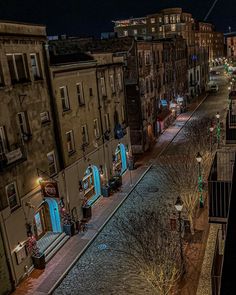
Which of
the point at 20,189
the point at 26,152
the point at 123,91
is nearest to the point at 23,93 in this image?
the point at 26,152

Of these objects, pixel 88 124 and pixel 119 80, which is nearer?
pixel 88 124

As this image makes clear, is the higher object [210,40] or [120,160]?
[210,40]

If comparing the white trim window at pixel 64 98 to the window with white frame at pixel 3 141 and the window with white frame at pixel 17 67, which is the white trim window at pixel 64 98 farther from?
the window with white frame at pixel 3 141

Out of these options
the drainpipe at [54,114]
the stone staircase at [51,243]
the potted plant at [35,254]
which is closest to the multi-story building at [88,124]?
the drainpipe at [54,114]

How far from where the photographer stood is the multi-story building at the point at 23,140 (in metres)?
19.1

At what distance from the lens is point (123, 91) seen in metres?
36.3

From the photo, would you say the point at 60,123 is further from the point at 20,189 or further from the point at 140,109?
the point at 140,109

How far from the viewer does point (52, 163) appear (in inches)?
934

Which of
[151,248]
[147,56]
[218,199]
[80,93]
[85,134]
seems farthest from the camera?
[147,56]

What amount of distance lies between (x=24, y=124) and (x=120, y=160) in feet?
52.9

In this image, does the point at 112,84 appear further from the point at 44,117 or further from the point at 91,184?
the point at 44,117

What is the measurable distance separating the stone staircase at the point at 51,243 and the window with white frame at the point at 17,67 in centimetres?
1025

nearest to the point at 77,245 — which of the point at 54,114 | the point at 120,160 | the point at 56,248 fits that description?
the point at 56,248

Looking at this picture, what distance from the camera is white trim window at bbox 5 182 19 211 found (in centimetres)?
1934
